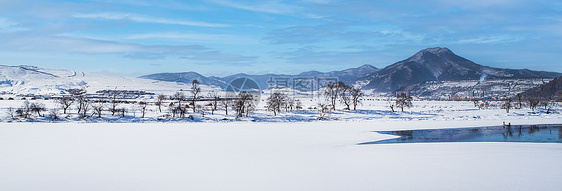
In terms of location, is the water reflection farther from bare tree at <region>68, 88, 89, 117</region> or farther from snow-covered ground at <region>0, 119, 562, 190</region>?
bare tree at <region>68, 88, 89, 117</region>

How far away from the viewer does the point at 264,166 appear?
13.5 metres

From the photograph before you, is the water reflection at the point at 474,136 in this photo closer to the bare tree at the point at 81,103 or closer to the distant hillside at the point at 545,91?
the bare tree at the point at 81,103

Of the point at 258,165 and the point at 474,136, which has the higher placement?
the point at 258,165

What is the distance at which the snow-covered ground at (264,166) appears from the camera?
35.7 feet

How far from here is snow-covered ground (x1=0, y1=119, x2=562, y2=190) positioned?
35.7 ft

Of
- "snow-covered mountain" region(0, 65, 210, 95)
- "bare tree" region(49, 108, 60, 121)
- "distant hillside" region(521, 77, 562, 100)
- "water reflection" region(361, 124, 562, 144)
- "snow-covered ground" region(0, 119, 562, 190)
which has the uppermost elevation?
"snow-covered mountain" region(0, 65, 210, 95)

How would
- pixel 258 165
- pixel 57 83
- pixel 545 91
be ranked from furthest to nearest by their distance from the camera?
pixel 57 83 → pixel 545 91 → pixel 258 165

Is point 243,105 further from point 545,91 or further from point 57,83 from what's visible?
point 57,83

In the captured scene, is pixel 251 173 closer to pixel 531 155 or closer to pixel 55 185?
pixel 55 185

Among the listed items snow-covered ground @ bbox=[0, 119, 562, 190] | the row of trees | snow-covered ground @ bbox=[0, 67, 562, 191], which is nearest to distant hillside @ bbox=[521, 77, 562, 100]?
the row of trees

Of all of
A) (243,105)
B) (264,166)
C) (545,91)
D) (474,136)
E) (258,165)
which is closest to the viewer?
(264,166)

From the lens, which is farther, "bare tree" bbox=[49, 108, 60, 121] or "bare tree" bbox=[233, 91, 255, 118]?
"bare tree" bbox=[233, 91, 255, 118]

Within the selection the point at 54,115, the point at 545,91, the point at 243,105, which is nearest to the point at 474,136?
the point at 243,105

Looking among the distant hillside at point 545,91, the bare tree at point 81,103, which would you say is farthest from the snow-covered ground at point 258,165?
→ the distant hillside at point 545,91
